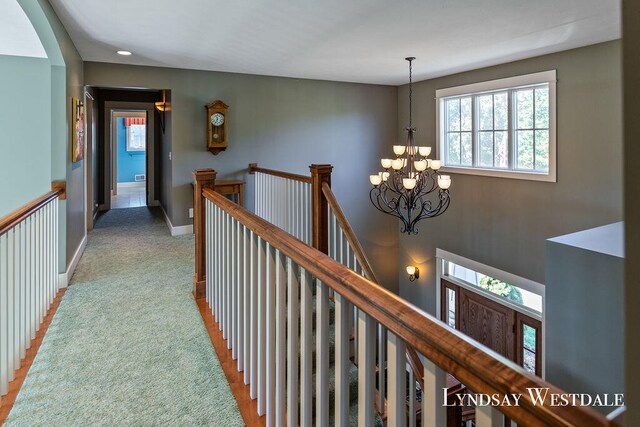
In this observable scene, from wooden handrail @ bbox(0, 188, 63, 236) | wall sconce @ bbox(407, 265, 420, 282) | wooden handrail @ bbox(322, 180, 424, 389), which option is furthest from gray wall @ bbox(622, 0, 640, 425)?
wall sconce @ bbox(407, 265, 420, 282)

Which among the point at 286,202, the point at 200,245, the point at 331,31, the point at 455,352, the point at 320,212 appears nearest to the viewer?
the point at 455,352

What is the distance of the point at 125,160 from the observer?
1186 cm

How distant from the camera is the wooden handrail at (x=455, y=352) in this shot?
1.75 feet

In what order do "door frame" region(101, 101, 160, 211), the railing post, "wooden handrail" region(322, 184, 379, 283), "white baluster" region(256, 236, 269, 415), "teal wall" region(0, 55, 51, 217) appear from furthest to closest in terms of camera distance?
"door frame" region(101, 101, 160, 211), "teal wall" region(0, 55, 51, 217), the railing post, "wooden handrail" region(322, 184, 379, 283), "white baluster" region(256, 236, 269, 415)

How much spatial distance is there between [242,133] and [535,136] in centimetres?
386

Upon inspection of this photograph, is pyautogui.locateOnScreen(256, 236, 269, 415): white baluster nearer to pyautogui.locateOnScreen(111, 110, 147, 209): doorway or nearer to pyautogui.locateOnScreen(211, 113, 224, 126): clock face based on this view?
pyautogui.locateOnScreen(211, 113, 224, 126): clock face

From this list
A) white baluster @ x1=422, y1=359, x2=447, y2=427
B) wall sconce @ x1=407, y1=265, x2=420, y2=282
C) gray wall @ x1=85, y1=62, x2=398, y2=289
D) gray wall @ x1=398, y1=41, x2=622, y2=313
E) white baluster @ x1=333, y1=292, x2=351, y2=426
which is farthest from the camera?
wall sconce @ x1=407, y1=265, x2=420, y2=282

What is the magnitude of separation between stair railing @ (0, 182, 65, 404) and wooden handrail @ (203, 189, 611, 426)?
1685 millimetres

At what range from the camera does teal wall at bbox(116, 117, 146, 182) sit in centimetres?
1166

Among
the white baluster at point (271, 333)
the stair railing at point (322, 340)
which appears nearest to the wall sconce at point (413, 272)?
the stair railing at point (322, 340)

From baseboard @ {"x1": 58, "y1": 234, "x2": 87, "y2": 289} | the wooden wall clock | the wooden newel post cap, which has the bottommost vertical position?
baseboard @ {"x1": 58, "y1": 234, "x2": 87, "y2": 289}

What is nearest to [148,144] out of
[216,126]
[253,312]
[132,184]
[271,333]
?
[216,126]

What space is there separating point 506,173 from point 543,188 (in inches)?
20.7

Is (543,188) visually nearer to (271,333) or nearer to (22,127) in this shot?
(271,333)
